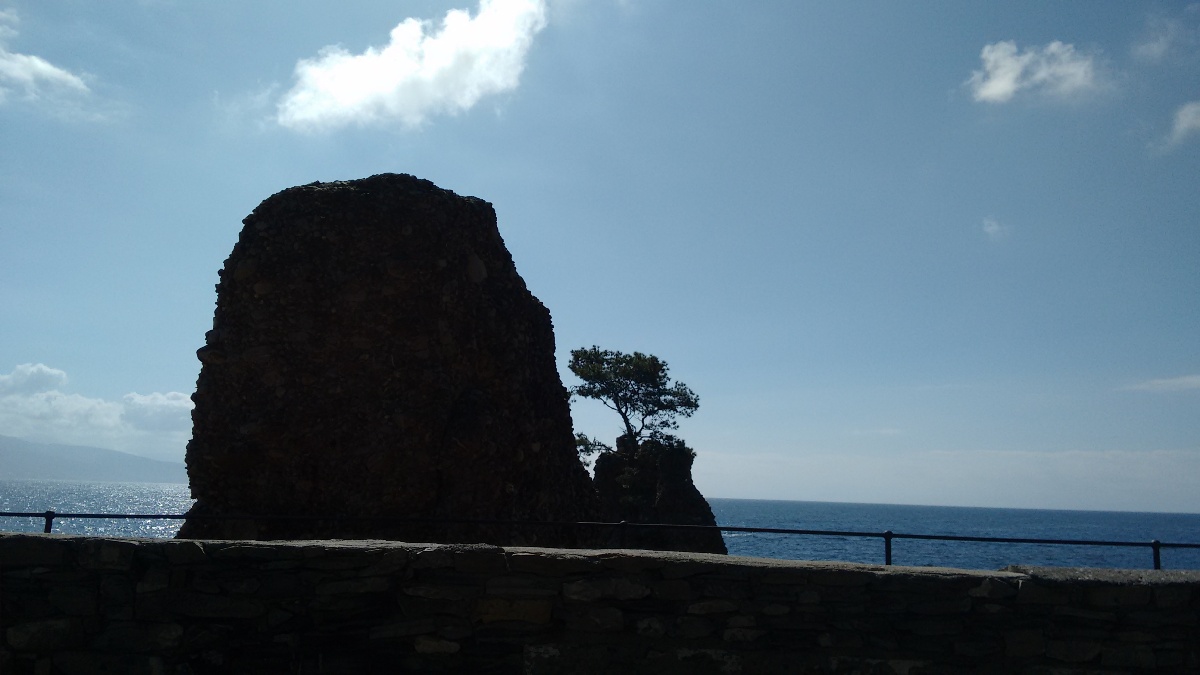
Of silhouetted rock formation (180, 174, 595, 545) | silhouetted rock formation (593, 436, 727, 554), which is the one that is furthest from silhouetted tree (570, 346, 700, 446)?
silhouetted rock formation (180, 174, 595, 545)

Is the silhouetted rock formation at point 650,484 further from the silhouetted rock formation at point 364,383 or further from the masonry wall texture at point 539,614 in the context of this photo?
the masonry wall texture at point 539,614

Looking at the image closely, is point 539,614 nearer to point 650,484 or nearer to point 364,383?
point 364,383

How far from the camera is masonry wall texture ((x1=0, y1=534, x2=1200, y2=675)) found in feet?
20.0

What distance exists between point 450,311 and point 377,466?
207 centimetres

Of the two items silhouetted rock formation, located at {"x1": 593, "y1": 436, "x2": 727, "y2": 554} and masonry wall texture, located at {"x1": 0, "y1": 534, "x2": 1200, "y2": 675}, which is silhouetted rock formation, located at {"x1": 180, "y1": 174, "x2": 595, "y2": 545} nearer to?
masonry wall texture, located at {"x1": 0, "y1": 534, "x2": 1200, "y2": 675}

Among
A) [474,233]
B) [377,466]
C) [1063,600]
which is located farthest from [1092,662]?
[474,233]

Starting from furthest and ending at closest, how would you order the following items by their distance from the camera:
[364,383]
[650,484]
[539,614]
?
[650,484] < [364,383] < [539,614]

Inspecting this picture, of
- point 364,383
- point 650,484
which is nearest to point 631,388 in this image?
point 650,484

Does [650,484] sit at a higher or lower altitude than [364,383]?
lower

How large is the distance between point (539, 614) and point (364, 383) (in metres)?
4.84

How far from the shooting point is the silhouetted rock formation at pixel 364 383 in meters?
9.90

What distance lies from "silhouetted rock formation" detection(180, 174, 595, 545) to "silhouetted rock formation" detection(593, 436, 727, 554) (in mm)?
22354

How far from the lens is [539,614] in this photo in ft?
20.1

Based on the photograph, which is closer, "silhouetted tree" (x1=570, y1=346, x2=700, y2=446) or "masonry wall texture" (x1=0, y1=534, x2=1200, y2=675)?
"masonry wall texture" (x1=0, y1=534, x2=1200, y2=675)
